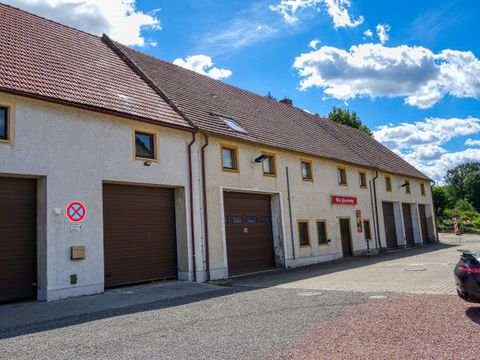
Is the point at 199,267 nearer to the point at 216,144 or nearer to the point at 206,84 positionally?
the point at 216,144

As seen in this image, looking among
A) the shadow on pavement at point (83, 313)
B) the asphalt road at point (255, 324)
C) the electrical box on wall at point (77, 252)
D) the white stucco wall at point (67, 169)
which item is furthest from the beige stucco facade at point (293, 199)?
the electrical box on wall at point (77, 252)

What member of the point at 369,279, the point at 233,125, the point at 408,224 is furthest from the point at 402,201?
the point at 369,279

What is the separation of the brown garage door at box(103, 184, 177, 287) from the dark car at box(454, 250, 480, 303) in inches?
351

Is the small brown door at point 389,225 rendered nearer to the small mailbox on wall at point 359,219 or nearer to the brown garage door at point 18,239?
the small mailbox on wall at point 359,219

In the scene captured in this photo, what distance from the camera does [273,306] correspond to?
9.34 m

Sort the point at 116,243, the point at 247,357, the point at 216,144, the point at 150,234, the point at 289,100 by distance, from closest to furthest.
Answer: the point at 247,357, the point at 116,243, the point at 150,234, the point at 216,144, the point at 289,100

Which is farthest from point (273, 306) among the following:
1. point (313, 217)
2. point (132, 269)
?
point (313, 217)

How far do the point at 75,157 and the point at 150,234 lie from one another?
3.50m

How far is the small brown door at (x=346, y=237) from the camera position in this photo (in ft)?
75.8

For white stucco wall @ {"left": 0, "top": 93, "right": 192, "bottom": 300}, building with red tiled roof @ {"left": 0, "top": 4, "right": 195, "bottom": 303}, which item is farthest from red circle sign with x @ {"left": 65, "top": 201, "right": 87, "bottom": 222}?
white stucco wall @ {"left": 0, "top": 93, "right": 192, "bottom": 300}

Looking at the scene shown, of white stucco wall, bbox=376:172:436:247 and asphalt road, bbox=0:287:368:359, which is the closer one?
asphalt road, bbox=0:287:368:359

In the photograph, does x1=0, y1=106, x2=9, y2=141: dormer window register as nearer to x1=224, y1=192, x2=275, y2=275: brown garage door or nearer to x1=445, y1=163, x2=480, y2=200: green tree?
x1=224, y1=192, x2=275, y2=275: brown garage door

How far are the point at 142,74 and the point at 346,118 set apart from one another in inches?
1425

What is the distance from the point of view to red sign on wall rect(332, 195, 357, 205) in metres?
22.4
